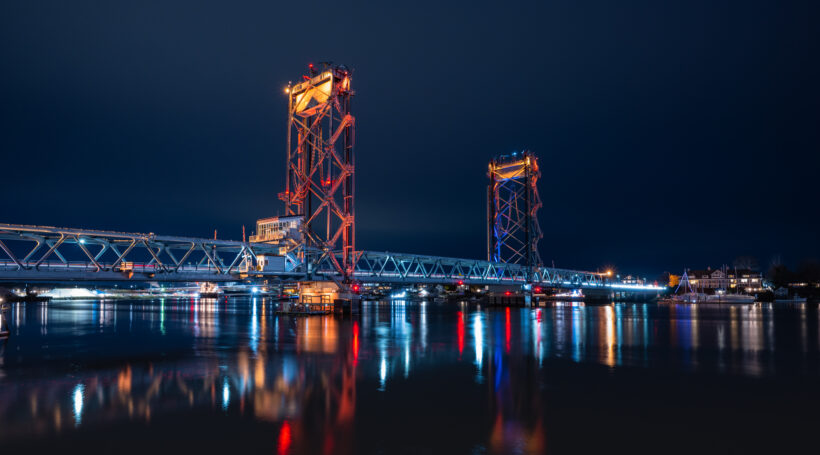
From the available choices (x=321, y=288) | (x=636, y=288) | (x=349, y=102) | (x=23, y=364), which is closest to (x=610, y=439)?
(x=23, y=364)

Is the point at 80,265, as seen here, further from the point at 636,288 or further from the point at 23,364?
the point at 636,288

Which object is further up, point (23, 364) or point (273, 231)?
point (273, 231)

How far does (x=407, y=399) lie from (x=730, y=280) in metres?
174

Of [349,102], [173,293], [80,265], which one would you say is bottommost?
[173,293]

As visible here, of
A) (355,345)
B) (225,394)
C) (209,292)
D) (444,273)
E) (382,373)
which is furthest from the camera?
(209,292)

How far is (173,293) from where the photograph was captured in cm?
19162

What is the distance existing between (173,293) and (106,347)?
599 feet

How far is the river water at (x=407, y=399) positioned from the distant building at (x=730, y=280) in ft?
486

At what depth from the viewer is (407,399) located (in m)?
12.7

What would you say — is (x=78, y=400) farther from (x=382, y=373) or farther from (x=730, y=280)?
(x=730, y=280)

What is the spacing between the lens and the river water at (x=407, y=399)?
9.27 m

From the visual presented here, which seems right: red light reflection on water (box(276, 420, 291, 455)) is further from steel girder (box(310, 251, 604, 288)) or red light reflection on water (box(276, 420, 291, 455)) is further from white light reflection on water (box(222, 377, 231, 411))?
steel girder (box(310, 251, 604, 288))

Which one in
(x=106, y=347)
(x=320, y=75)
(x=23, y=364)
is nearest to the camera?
(x=23, y=364)

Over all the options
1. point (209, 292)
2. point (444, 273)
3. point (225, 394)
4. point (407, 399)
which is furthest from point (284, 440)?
point (209, 292)
